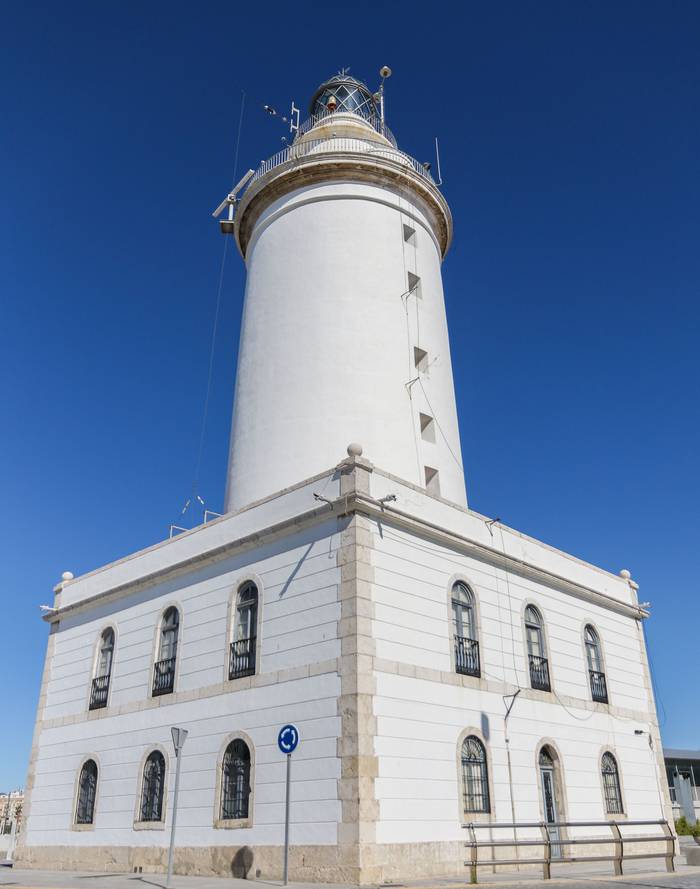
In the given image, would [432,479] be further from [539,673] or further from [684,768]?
[684,768]

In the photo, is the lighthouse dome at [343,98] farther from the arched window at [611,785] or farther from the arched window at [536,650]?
the arched window at [611,785]

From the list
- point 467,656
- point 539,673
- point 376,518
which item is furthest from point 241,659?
point 539,673

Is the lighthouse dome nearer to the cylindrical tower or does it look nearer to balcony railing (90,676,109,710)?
the cylindrical tower

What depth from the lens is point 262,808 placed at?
15.5 m

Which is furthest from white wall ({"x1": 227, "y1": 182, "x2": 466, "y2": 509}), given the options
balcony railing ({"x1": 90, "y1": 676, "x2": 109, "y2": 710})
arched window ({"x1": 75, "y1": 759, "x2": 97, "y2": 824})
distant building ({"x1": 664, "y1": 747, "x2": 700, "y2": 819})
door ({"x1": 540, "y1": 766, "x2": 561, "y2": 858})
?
distant building ({"x1": 664, "y1": 747, "x2": 700, "y2": 819})

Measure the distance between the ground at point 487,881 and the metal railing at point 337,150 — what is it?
18920mm

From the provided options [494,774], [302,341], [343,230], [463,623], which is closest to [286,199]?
[343,230]

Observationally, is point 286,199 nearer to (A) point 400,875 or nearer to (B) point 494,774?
(B) point 494,774

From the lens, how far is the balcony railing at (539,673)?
19250 mm

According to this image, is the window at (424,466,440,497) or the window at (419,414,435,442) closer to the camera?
the window at (424,466,440,497)

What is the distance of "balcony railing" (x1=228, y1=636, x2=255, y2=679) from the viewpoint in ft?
56.0

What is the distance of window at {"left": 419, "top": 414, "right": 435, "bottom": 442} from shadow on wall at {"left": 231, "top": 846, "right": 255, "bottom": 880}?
1091 centimetres

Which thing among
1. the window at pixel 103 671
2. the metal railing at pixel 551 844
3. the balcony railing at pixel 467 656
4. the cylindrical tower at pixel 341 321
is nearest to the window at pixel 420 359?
the cylindrical tower at pixel 341 321

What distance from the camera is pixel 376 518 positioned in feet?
54.1
